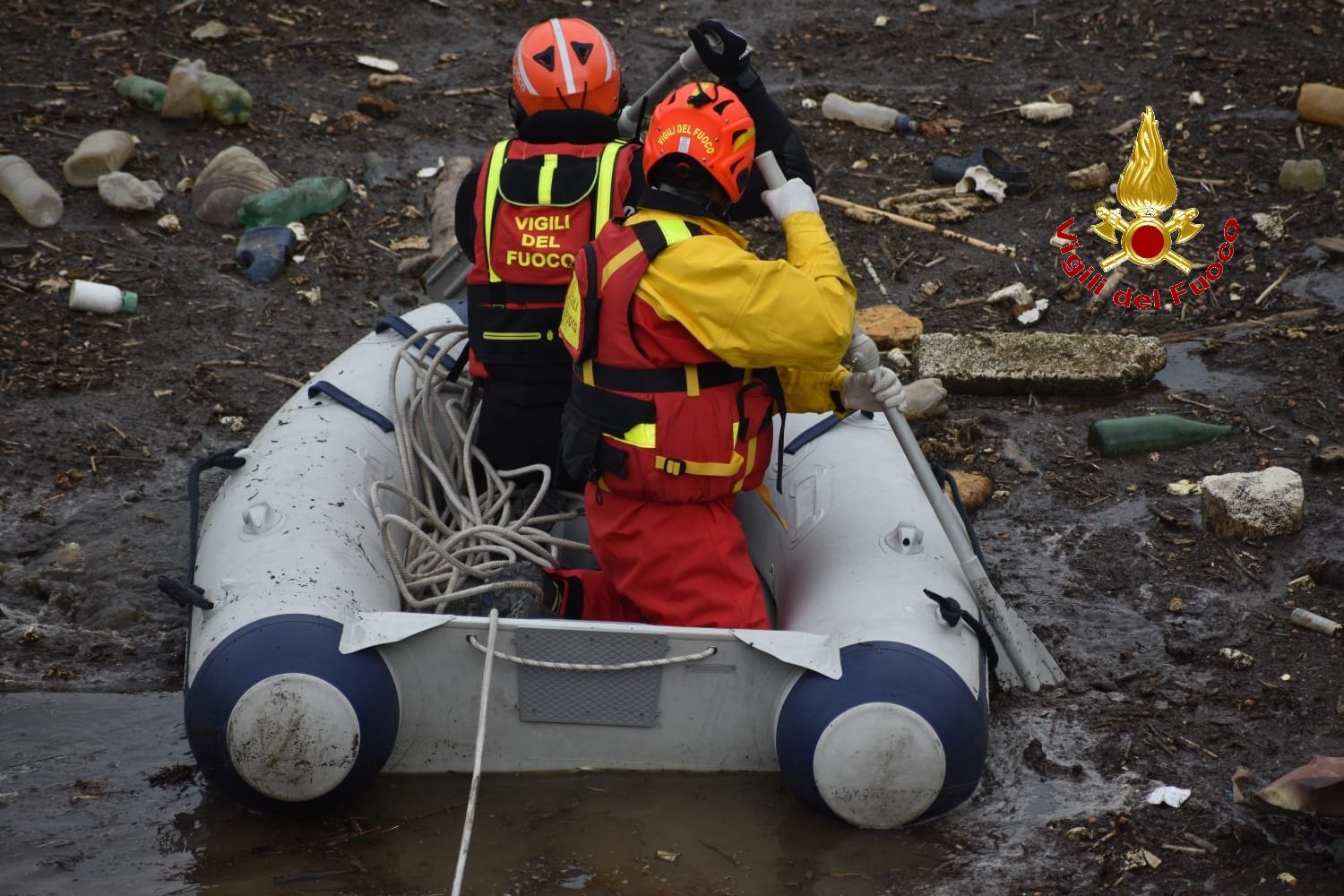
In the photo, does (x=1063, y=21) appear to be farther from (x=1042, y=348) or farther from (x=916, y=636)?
(x=916, y=636)

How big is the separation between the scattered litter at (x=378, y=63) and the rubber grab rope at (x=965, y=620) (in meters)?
5.90

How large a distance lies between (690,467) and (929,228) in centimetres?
381

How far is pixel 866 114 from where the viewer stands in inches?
309

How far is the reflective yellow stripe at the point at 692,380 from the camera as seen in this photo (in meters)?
3.43

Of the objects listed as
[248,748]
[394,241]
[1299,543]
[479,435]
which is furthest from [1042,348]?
[248,748]

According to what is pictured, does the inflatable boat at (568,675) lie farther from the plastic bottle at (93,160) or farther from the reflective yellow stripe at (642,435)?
the plastic bottle at (93,160)

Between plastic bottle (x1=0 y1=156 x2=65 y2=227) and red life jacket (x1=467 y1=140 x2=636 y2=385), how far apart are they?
3699mm

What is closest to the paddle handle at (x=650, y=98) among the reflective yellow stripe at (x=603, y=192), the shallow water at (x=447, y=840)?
the reflective yellow stripe at (x=603, y=192)

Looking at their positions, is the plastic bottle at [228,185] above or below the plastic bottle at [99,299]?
above

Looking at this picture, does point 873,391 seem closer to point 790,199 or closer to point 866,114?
point 790,199

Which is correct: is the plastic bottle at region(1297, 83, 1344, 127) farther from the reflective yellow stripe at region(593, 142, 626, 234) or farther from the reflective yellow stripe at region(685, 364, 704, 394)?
the reflective yellow stripe at region(685, 364, 704, 394)

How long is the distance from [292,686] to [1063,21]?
711 centimetres

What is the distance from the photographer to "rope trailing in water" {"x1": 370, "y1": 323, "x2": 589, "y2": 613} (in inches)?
152

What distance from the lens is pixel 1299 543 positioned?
457 centimetres
